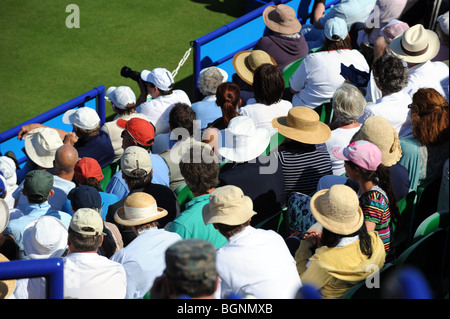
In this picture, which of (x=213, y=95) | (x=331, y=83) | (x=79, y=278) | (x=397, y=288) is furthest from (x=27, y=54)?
(x=397, y=288)

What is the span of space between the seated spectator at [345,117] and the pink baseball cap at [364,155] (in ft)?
2.75

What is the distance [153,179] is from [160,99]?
75.4 inches

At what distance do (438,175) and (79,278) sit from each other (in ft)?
9.49

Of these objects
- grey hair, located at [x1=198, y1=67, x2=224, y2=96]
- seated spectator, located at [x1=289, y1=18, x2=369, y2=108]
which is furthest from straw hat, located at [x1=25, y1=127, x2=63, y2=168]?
seated spectator, located at [x1=289, y1=18, x2=369, y2=108]

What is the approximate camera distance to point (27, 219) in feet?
14.5

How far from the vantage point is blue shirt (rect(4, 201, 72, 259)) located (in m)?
4.29

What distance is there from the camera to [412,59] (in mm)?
5910

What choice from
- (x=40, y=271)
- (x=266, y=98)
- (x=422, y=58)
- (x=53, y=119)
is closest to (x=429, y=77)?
(x=422, y=58)

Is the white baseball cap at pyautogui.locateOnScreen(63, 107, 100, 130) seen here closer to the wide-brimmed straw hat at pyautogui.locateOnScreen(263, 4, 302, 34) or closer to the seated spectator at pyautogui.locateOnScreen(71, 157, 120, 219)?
the seated spectator at pyautogui.locateOnScreen(71, 157, 120, 219)

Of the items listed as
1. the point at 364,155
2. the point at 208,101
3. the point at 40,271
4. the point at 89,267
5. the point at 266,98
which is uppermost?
the point at 40,271

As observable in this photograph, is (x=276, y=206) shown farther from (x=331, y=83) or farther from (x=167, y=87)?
(x=167, y=87)

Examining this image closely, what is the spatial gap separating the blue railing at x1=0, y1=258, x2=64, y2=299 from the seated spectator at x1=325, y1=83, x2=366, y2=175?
3.04 m

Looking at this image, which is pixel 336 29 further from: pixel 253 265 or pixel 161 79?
pixel 253 265

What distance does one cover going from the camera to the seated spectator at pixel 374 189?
401 centimetres
